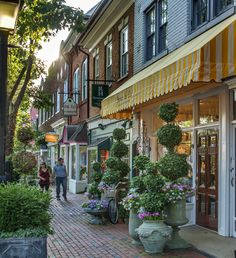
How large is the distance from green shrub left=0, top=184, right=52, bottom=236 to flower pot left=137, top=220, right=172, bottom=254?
253 centimetres

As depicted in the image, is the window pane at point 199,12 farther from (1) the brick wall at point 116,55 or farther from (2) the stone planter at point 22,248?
(2) the stone planter at point 22,248

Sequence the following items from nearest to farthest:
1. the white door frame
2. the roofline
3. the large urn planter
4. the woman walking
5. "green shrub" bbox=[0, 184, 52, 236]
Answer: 1. "green shrub" bbox=[0, 184, 52, 236]
2. the large urn planter
3. the white door frame
4. the roofline
5. the woman walking

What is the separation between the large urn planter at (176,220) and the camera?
8.14m

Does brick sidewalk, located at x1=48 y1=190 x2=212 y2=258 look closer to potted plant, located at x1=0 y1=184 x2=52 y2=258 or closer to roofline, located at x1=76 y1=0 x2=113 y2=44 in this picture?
potted plant, located at x1=0 y1=184 x2=52 y2=258

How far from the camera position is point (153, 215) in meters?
7.88

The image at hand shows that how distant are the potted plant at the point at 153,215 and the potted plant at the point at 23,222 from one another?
2482 millimetres

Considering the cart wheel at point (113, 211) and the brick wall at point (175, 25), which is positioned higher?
the brick wall at point (175, 25)

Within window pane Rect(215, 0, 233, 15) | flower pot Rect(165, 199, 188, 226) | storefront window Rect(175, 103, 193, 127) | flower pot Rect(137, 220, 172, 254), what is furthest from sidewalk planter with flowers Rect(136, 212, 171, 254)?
window pane Rect(215, 0, 233, 15)

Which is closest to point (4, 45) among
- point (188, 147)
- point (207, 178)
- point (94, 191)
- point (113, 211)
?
point (207, 178)

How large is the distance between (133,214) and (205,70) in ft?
10.4

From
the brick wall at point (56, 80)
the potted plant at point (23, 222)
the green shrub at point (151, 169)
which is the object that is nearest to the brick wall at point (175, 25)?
the green shrub at point (151, 169)

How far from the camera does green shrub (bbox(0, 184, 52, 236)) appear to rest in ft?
18.0

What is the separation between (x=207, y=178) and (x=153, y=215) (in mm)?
2431

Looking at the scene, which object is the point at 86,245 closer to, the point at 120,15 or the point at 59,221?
the point at 59,221
